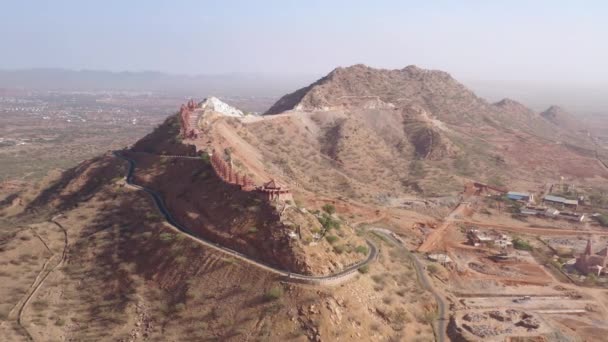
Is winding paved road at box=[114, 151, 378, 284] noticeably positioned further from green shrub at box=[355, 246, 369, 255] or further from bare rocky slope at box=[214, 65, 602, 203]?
bare rocky slope at box=[214, 65, 602, 203]

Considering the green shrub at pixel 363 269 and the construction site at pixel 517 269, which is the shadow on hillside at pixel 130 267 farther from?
the construction site at pixel 517 269

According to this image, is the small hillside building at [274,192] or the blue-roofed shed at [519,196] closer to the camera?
the small hillside building at [274,192]

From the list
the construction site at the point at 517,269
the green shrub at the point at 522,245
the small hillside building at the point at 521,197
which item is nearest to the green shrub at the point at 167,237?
Result: the construction site at the point at 517,269

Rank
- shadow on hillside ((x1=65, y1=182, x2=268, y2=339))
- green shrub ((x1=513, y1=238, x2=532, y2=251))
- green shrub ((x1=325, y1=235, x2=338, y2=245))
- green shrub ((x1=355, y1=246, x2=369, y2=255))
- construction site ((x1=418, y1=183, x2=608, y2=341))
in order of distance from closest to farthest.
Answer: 1. shadow on hillside ((x1=65, y1=182, x2=268, y2=339))
2. green shrub ((x1=325, y1=235, x2=338, y2=245))
3. construction site ((x1=418, y1=183, x2=608, y2=341))
4. green shrub ((x1=355, y1=246, x2=369, y2=255))
5. green shrub ((x1=513, y1=238, x2=532, y2=251))

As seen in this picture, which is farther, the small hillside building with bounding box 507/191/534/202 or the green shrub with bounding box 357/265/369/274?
the small hillside building with bounding box 507/191/534/202

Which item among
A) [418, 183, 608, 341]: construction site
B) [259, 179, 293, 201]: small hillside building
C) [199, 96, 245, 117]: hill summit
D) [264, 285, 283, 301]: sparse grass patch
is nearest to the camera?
[264, 285, 283, 301]: sparse grass patch

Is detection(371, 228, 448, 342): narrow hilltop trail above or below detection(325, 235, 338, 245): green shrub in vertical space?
below

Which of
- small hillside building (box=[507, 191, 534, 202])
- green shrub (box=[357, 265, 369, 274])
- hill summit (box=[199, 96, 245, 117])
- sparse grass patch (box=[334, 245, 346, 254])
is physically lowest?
small hillside building (box=[507, 191, 534, 202])

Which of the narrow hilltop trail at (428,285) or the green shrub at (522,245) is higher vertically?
the narrow hilltop trail at (428,285)

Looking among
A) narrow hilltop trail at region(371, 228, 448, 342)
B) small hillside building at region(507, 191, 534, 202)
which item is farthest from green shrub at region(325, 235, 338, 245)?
small hillside building at region(507, 191, 534, 202)

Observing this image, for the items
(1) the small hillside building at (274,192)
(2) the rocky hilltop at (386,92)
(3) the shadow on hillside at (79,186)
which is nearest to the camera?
(1) the small hillside building at (274,192)

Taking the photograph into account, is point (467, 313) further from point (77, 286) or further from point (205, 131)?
point (205, 131)
